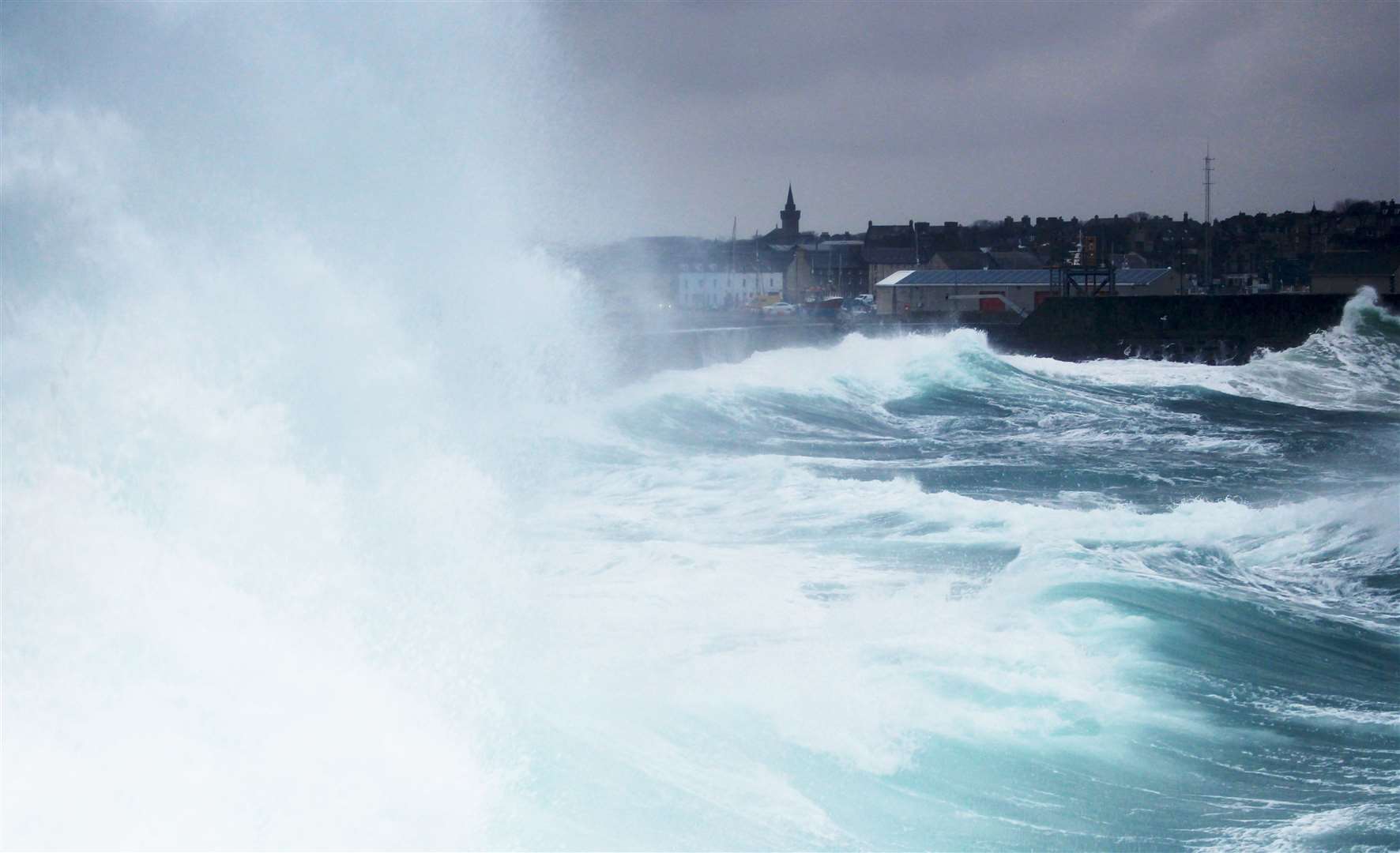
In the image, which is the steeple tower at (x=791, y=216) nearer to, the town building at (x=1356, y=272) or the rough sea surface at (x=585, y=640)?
the town building at (x=1356, y=272)

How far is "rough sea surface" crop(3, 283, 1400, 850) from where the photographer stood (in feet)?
16.6


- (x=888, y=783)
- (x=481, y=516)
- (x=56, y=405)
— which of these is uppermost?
(x=56, y=405)

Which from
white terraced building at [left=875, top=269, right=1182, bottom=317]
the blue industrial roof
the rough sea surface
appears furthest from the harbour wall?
the rough sea surface

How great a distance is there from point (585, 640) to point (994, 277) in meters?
49.4

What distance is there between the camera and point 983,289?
52031 millimetres

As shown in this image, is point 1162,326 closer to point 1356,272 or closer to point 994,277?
point 994,277

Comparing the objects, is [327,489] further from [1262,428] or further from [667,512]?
[1262,428]

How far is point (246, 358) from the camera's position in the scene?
385 inches

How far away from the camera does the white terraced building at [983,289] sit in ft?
160

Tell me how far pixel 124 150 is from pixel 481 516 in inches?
193

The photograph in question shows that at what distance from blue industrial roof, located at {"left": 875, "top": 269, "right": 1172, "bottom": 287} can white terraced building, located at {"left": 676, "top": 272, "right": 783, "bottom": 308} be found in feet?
35.3

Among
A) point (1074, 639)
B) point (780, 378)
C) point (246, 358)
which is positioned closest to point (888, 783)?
point (1074, 639)

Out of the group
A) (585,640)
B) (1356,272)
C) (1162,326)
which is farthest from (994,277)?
(585,640)

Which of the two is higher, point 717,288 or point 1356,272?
point 717,288
